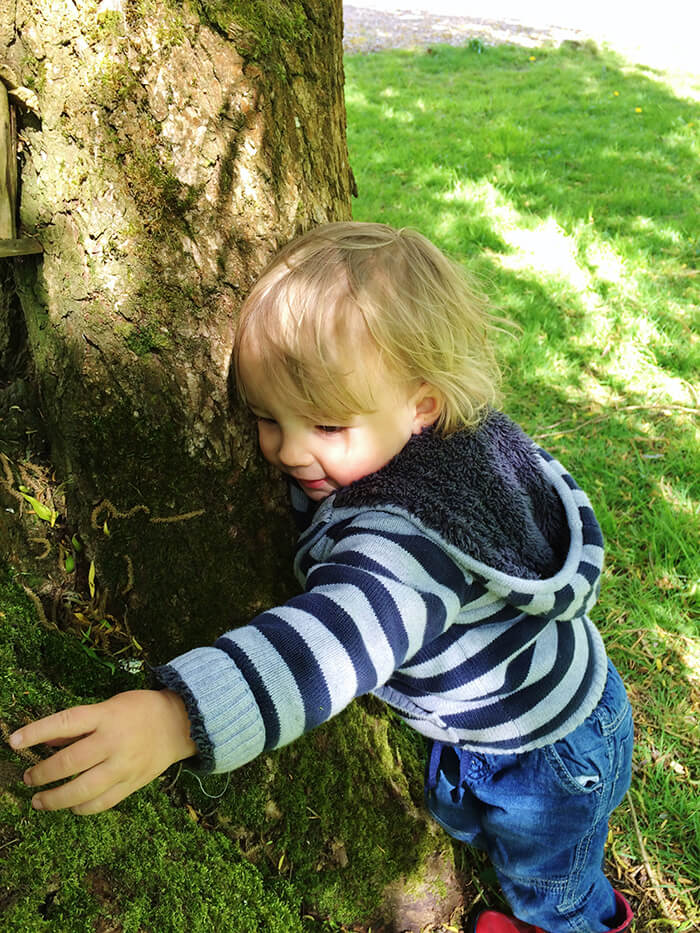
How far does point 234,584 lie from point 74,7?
1.21m

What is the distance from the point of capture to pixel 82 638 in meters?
1.63

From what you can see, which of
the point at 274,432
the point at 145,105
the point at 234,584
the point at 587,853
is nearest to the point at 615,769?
the point at 587,853

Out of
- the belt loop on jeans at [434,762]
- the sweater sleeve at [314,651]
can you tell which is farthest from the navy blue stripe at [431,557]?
the belt loop on jeans at [434,762]

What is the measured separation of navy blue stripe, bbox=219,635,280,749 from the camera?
4.03ft

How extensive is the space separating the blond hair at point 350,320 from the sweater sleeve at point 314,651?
0.36m

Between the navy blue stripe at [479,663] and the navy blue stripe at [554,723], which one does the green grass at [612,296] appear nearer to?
the navy blue stripe at [554,723]

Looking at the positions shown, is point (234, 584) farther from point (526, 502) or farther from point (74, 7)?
point (74, 7)

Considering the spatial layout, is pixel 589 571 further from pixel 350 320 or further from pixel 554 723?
pixel 350 320

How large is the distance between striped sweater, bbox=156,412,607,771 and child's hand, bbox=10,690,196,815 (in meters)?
0.06

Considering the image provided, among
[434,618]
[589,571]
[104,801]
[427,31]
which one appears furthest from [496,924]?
[427,31]

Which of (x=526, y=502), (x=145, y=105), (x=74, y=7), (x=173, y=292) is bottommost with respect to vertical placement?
(x=526, y=502)

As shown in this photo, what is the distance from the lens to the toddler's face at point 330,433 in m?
1.63

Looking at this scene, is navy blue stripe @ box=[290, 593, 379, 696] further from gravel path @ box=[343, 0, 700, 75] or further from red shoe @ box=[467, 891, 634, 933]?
gravel path @ box=[343, 0, 700, 75]

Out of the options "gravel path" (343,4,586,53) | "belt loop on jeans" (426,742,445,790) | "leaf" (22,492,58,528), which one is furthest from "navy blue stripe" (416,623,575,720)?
"gravel path" (343,4,586,53)
